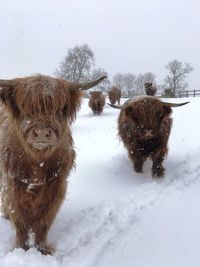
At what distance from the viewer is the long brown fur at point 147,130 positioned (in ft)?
18.6

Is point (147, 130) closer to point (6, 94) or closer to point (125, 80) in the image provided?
point (6, 94)

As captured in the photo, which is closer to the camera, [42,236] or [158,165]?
[42,236]

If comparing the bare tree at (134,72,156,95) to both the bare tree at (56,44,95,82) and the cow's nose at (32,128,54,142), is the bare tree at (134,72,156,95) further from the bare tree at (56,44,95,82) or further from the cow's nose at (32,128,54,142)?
the cow's nose at (32,128,54,142)

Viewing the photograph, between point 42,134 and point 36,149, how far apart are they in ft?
0.74

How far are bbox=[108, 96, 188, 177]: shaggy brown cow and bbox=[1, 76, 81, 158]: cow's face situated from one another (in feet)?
7.84

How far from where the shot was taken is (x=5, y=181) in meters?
3.59

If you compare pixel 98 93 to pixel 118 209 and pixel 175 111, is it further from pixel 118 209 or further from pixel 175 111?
pixel 118 209

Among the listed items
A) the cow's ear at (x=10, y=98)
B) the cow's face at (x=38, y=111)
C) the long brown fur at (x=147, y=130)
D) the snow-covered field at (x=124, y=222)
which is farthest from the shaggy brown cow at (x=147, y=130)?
the cow's ear at (x=10, y=98)

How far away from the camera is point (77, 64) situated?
41.7 metres

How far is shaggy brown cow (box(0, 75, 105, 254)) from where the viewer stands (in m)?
3.18

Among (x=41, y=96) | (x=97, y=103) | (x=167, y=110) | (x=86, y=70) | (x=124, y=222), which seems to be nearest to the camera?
(x=41, y=96)

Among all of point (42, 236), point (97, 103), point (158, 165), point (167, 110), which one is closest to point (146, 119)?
A: point (167, 110)

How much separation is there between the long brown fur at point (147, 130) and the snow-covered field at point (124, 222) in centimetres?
27

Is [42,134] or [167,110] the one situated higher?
[42,134]
